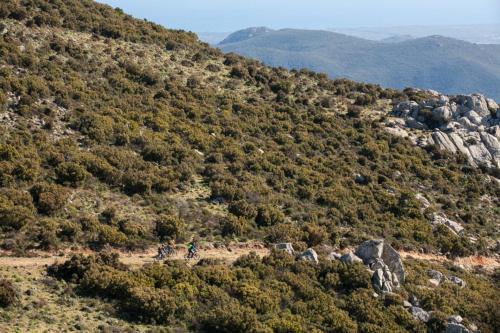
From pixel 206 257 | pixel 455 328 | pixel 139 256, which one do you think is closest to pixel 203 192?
pixel 206 257

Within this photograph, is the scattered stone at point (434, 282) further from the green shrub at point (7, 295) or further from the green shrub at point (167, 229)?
the green shrub at point (7, 295)

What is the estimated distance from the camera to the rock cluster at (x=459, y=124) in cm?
5484

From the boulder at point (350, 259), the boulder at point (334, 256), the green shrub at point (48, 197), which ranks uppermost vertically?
the green shrub at point (48, 197)

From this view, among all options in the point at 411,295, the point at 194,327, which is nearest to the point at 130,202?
the point at 194,327

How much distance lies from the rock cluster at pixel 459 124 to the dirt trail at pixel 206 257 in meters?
19.7

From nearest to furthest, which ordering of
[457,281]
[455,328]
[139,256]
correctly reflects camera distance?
1. [455,328]
2. [139,256]
3. [457,281]

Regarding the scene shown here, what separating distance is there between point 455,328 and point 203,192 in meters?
17.2

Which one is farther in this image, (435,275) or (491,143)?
(491,143)

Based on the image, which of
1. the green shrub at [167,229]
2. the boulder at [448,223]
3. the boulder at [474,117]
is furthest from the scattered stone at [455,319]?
the boulder at [474,117]

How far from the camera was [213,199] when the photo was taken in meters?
33.4

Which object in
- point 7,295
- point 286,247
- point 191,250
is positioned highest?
point 7,295

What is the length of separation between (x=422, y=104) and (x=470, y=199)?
1786 cm

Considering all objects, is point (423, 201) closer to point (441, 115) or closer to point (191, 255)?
point (441, 115)

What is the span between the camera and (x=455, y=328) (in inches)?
928
